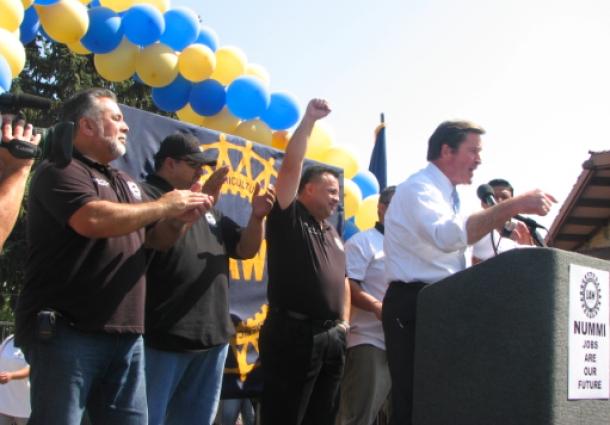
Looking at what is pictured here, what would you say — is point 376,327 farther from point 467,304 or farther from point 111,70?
point 111,70

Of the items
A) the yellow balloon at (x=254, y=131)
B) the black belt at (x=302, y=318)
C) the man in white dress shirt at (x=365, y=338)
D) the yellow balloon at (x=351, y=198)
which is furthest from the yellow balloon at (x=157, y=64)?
the black belt at (x=302, y=318)

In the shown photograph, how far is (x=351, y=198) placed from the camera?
20.4 ft

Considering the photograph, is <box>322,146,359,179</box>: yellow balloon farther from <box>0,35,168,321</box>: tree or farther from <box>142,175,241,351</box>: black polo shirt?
<box>0,35,168,321</box>: tree

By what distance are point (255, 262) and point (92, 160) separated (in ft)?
6.96

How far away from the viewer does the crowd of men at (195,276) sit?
2734 millimetres

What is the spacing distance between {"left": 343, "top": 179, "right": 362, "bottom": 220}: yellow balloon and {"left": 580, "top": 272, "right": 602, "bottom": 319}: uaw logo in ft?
11.9

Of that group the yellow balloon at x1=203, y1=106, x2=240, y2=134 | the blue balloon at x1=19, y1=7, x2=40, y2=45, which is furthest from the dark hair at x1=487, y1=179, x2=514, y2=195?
the blue balloon at x1=19, y1=7, x2=40, y2=45

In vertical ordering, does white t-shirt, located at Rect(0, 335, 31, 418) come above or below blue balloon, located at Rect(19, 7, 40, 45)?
below

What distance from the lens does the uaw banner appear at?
4.50 m

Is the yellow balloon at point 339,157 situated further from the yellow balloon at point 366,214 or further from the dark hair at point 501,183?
the dark hair at point 501,183

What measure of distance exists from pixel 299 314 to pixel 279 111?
2.68 metres

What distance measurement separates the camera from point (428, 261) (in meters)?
3.35

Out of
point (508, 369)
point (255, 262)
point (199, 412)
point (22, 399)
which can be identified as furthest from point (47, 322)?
point (22, 399)

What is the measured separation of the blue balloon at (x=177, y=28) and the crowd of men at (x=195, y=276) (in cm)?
222
